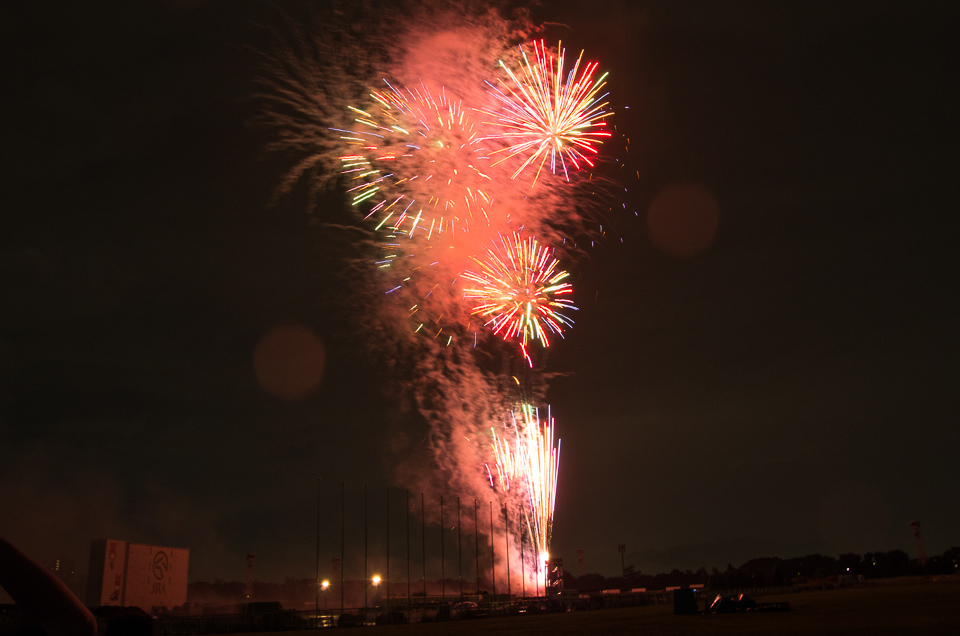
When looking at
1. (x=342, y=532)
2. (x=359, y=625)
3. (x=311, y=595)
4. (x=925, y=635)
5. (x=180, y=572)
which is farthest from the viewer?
(x=311, y=595)

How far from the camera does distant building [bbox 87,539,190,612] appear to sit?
49.2 metres

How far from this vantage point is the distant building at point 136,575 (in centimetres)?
4919

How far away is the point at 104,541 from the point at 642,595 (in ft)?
135

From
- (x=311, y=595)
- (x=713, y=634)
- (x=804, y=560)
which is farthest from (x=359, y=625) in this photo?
(x=804, y=560)

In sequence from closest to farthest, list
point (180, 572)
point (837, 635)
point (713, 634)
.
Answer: point (837, 635) → point (713, 634) → point (180, 572)

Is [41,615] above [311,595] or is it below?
above

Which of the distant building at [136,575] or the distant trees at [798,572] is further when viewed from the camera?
the distant trees at [798,572]

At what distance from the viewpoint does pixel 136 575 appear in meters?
52.6

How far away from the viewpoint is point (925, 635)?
18.3 m

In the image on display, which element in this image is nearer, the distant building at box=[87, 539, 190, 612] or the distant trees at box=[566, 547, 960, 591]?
the distant building at box=[87, 539, 190, 612]

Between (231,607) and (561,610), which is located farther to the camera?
(231,607)

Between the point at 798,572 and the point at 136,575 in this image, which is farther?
the point at 798,572

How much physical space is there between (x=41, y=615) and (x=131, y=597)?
58.7m

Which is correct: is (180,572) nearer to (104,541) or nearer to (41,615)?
(104,541)
